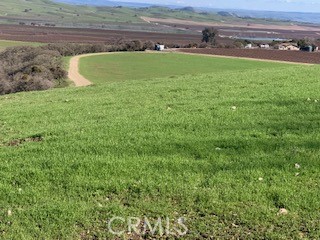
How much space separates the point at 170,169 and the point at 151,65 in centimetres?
4986

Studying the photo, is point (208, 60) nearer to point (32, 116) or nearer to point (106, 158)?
point (32, 116)

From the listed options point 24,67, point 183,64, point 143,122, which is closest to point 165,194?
point 143,122

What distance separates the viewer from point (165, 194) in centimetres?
635

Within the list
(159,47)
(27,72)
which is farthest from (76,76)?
(159,47)

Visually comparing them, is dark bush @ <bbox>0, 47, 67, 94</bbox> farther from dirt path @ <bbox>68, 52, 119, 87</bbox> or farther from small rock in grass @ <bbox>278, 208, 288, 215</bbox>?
small rock in grass @ <bbox>278, 208, 288, 215</bbox>

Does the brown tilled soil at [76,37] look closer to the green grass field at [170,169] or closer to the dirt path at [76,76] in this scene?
the dirt path at [76,76]

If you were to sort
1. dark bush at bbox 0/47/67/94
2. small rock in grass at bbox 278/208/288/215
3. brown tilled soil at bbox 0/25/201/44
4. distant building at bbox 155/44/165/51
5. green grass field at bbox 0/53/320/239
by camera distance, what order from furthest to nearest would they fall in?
brown tilled soil at bbox 0/25/201/44
distant building at bbox 155/44/165/51
dark bush at bbox 0/47/67/94
small rock in grass at bbox 278/208/288/215
green grass field at bbox 0/53/320/239

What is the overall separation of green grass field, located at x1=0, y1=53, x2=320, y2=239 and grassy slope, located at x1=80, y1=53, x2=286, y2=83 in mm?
32147

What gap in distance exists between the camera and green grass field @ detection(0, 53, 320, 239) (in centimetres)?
568

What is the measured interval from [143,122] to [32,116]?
12.4 feet

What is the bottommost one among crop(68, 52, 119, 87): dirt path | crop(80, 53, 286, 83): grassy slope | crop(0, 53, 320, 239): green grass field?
crop(68, 52, 119, 87): dirt path

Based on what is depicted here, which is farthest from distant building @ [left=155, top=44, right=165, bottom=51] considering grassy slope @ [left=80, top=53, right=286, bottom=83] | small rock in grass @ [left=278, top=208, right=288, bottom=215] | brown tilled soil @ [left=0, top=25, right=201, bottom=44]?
small rock in grass @ [left=278, top=208, right=288, bottom=215]

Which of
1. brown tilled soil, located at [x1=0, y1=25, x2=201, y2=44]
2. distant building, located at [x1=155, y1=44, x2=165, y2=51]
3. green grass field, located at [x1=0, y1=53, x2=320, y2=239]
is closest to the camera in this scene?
green grass field, located at [x1=0, y1=53, x2=320, y2=239]

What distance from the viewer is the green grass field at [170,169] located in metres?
5.68
